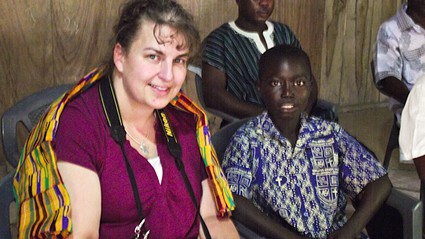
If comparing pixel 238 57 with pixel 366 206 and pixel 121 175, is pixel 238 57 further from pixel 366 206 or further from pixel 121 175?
pixel 121 175

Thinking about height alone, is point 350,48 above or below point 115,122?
below

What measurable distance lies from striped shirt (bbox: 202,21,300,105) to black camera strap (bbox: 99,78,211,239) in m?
1.30

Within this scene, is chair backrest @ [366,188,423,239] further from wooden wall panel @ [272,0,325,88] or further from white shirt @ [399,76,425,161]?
wooden wall panel @ [272,0,325,88]

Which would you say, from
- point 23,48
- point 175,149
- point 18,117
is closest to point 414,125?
point 175,149

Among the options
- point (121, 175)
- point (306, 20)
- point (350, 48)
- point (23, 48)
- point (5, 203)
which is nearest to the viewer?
point (121, 175)

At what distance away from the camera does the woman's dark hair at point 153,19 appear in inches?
71.6

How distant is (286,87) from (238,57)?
92 centimetres

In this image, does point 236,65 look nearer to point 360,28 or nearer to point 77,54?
point 77,54

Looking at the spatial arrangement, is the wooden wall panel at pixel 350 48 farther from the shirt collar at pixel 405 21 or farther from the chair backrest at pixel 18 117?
the chair backrest at pixel 18 117

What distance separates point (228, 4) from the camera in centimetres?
461

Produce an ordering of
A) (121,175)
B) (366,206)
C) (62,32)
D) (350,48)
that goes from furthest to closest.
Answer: (350,48) < (62,32) < (366,206) < (121,175)

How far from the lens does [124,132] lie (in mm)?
1814

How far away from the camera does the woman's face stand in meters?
1.81

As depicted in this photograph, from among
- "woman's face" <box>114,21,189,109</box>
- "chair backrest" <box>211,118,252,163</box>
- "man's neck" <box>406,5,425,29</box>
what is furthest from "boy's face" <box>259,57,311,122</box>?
"man's neck" <box>406,5,425,29</box>
